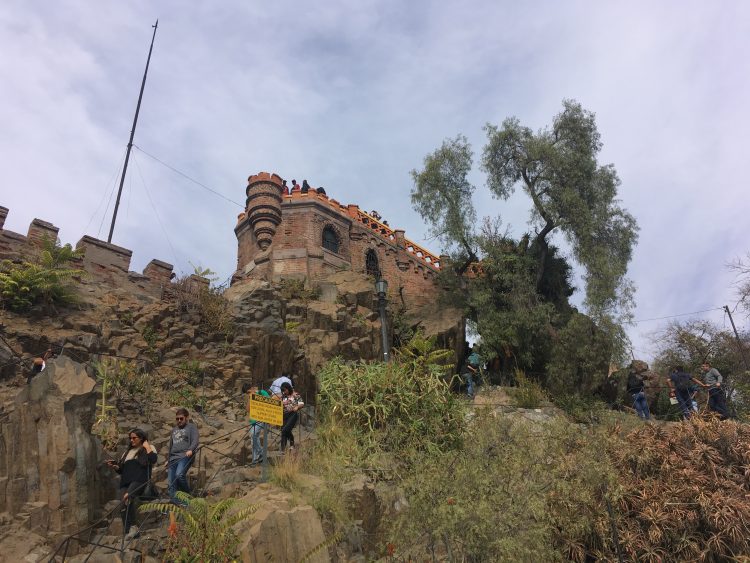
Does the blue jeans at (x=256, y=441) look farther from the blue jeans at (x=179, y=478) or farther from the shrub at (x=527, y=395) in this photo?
the shrub at (x=527, y=395)

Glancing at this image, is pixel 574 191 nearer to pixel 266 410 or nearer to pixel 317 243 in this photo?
pixel 317 243

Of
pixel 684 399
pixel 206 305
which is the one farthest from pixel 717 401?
pixel 206 305

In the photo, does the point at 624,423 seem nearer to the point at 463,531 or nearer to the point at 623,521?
the point at 623,521

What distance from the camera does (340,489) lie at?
8867 mm

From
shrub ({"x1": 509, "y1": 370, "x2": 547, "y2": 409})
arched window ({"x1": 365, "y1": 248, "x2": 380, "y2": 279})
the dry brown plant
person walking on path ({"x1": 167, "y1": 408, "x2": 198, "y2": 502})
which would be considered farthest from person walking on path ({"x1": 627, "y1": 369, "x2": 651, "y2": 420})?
person walking on path ({"x1": 167, "y1": 408, "x2": 198, "y2": 502})

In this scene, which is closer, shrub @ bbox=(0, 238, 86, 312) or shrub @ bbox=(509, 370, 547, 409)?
shrub @ bbox=(0, 238, 86, 312)

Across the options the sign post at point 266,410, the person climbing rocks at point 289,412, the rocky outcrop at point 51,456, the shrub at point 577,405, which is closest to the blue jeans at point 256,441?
the person climbing rocks at point 289,412

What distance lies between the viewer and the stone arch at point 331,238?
2639 cm

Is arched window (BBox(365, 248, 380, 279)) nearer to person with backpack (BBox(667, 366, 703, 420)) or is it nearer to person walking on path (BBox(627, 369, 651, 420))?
person walking on path (BBox(627, 369, 651, 420))

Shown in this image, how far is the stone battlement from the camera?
15844 millimetres

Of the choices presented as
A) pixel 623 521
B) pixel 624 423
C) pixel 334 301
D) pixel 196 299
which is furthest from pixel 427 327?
pixel 623 521

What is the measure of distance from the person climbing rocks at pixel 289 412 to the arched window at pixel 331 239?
15.6 meters

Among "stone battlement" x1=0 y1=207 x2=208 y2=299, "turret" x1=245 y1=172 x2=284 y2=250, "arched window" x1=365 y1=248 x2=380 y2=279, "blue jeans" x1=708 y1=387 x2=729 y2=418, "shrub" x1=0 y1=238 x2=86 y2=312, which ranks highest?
"turret" x1=245 y1=172 x2=284 y2=250

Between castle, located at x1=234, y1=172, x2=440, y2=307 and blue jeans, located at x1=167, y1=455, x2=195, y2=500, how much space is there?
1441 cm
